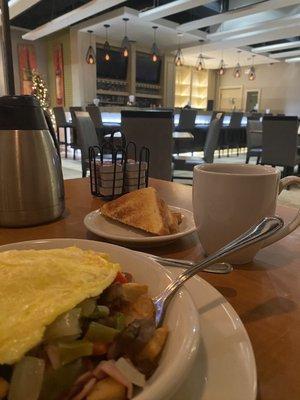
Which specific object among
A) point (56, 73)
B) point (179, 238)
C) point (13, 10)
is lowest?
point (179, 238)

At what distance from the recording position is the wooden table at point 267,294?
0.31 metres

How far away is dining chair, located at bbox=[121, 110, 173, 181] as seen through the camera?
2.53 metres

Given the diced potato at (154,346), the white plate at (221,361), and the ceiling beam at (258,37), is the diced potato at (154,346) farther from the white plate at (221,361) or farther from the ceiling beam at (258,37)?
the ceiling beam at (258,37)

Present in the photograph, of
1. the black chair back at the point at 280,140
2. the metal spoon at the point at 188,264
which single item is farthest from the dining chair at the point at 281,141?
the metal spoon at the point at 188,264

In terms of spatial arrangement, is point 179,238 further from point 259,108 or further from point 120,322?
point 259,108

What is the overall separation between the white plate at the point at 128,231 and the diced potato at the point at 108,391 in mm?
325

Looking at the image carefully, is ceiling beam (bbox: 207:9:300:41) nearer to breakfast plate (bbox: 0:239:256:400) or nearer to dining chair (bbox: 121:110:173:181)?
dining chair (bbox: 121:110:173:181)

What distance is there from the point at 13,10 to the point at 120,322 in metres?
7.34

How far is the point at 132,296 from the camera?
1.12 ft

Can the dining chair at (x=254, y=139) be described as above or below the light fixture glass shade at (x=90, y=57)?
below

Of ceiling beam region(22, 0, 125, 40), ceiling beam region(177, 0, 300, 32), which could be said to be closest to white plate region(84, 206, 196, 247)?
ceiling beam region(22, 0, 125, 40)

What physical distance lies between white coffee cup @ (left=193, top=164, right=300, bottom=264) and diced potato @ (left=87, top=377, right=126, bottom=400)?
0.32 m

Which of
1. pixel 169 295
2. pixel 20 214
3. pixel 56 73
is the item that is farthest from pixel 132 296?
pixel 56 73

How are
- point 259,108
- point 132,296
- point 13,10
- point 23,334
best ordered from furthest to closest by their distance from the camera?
point 259,108, point 13,10, point 132,296, point 23,334
